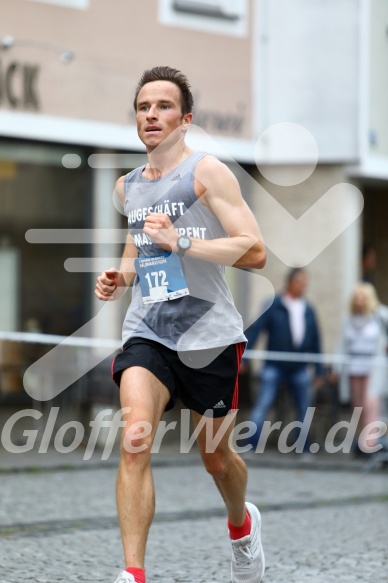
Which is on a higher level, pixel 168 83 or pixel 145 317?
pixel 168 83

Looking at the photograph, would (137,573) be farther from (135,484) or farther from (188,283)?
(188,283)

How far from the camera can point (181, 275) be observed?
560cm


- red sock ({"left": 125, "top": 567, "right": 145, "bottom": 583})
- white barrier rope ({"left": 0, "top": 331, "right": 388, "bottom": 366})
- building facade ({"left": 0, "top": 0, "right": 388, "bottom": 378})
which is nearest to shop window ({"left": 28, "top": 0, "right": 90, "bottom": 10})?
building facade ({"left": 0, "top": 0, "right": 388, "bottom": 378})

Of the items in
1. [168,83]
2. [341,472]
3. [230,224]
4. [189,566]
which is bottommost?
[341,472]

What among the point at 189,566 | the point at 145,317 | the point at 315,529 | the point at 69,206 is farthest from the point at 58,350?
Result: the point at 145,317

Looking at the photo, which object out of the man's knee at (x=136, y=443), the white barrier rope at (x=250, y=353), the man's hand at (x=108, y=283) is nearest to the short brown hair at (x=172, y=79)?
the man's hand at (x=108, y=283)

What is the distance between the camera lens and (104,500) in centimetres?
971

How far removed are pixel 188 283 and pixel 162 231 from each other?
381mm

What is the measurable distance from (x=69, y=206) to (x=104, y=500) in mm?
6014

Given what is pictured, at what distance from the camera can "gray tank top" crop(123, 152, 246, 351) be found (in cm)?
563

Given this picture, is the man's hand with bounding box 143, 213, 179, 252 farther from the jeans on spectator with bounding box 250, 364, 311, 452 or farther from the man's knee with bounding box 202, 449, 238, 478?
the jeans on spectator with bounding box 250, 364, 311, 452

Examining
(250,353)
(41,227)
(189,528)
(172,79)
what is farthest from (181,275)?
(41,227)

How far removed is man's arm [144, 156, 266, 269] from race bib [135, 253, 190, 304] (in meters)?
0.13

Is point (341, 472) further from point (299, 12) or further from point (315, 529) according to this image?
point (299, 12)
